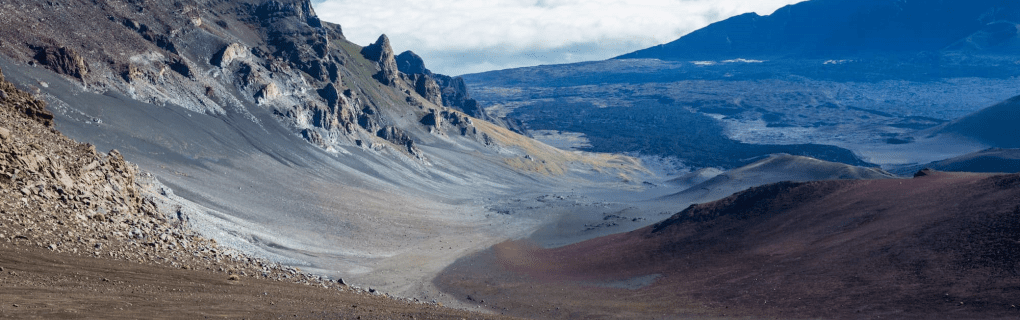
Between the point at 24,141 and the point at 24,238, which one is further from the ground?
the point at 24,141

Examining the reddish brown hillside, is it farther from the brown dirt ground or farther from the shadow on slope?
the shadow on slope

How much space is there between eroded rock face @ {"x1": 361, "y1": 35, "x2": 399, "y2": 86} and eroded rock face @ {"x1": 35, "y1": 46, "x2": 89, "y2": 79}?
82.8m

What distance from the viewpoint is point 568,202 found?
105 metres

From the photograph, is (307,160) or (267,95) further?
(267,95)

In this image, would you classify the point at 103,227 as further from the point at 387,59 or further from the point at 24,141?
the point at 387,59

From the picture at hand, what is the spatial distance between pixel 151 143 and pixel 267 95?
3125 cm

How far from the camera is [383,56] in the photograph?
158m

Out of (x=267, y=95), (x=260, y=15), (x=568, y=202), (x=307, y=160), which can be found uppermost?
(x=260, y=15)

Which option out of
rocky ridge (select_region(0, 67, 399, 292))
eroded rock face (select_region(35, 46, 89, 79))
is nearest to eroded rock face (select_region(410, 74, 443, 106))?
eroded rock face (select_region(35, 46, 89, 79))

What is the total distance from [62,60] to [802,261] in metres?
65.8

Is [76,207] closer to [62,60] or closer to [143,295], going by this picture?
[143,295]

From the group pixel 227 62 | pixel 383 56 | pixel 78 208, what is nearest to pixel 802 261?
pixel 78 208

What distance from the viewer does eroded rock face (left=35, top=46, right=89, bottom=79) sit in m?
70.0

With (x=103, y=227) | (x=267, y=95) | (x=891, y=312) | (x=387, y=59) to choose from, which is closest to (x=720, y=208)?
→ (x=891, y=312)
